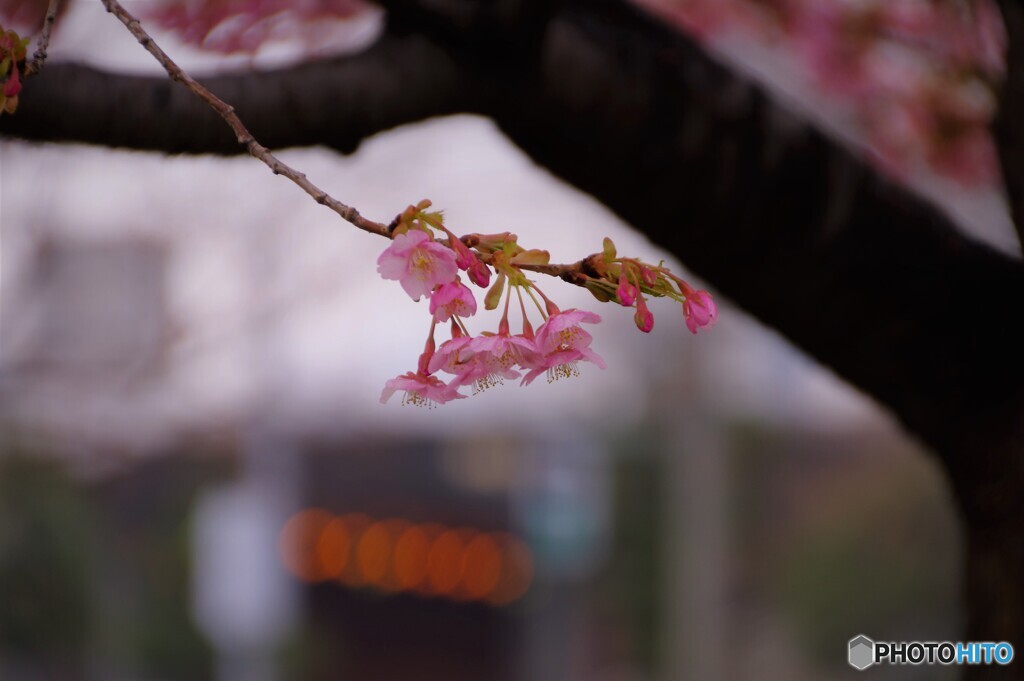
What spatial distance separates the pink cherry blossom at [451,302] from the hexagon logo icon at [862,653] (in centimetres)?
85

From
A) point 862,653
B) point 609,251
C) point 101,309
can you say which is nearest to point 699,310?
point 609,251

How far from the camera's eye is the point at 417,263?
362mm

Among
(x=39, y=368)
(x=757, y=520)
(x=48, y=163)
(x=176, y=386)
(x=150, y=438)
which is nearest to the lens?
(x=48, y=163)

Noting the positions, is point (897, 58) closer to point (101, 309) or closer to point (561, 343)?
point (561, 343)

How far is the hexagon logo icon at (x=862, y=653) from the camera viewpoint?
1.01 metres

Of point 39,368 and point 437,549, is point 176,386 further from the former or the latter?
point 437,549

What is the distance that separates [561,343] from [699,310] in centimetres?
6

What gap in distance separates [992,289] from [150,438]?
154 centimetres

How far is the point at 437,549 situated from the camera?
10.8ft

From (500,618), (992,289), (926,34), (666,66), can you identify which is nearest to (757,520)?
(500,618)

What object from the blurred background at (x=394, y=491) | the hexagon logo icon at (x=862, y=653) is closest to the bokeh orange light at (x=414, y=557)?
the blurred background at (x=394, y=491)

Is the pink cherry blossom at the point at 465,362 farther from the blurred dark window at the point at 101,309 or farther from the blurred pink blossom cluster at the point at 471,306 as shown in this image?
the blurred dark window at the point at 101,309

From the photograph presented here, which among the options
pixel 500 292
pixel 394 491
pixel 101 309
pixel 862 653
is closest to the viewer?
pixel 500 292

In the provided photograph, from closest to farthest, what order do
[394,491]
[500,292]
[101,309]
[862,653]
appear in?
[500,292] < [862,653] < [101,309] < [394,491]
